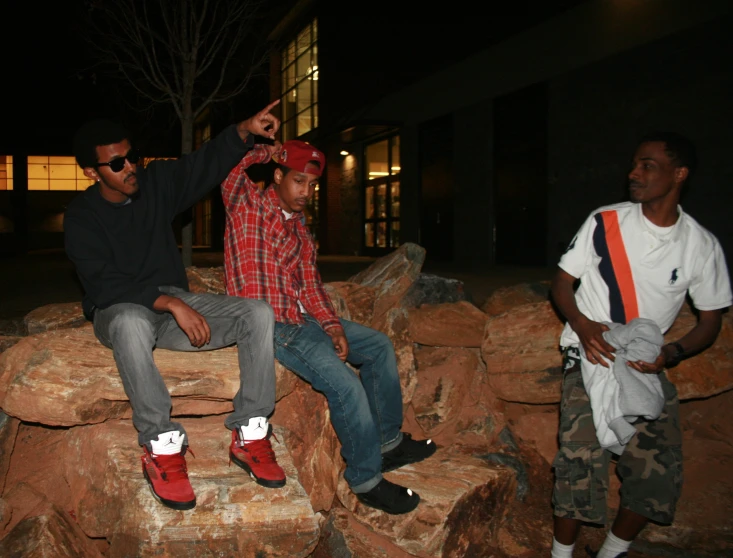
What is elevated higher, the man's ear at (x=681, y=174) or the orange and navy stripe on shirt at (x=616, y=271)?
the man's ear at (x=681, y=174)

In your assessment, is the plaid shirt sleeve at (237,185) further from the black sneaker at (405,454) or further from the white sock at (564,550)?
the white sock at (564,550)

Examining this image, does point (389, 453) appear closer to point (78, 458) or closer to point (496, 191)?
point (78, 458)

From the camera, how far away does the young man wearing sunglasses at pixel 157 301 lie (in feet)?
9.37

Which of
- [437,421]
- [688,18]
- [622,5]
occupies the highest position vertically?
[622,5]

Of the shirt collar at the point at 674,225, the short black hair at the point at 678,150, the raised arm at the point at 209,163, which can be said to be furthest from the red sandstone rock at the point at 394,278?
the short black hair at the point at 678,150

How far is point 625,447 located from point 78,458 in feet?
9.96

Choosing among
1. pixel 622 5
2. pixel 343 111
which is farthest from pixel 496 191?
pixel 343 111

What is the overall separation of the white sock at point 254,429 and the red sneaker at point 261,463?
0.07 ft

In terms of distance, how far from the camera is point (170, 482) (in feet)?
9.43

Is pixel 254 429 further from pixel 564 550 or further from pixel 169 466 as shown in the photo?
pixel 564 550

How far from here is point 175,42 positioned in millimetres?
Answer: 7121

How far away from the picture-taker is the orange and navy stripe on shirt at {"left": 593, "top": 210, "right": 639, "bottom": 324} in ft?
10.0

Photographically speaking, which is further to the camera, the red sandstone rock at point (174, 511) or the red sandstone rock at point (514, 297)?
the red sandstone rock at point (514, 297)

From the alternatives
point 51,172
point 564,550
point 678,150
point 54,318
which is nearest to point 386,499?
point 564,550
